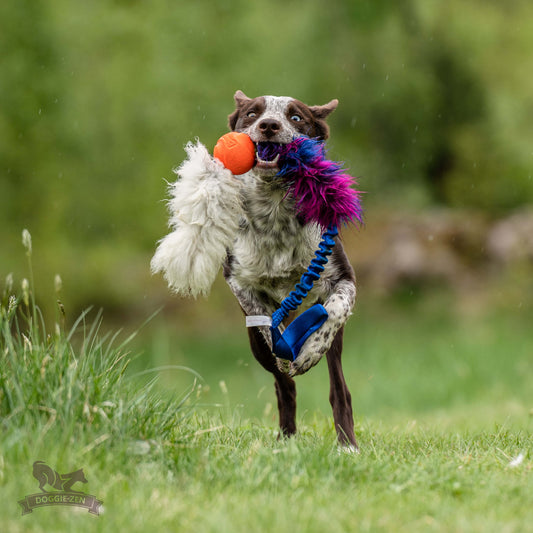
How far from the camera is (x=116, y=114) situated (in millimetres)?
13109

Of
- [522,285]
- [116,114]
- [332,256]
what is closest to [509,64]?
[522,285]

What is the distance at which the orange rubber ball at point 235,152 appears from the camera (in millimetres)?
3768

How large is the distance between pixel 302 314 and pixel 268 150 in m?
0.89

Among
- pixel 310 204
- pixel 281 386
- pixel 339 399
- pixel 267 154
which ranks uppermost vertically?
pixel 267 154

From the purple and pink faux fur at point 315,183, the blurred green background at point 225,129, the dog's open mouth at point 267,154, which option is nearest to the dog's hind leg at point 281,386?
the purple and pink faux fur at point 315,183

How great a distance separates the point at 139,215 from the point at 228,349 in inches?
114

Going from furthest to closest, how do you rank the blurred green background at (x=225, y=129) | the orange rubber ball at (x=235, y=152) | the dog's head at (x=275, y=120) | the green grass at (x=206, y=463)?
the blurred green background at (x=225, y=129) < the dog's head at (x=275, y=120) < the orange rubber ball at (x=235, y=152) < the green grass at (x=206, y=463)

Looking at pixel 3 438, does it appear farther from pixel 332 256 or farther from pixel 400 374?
pixel 400 374

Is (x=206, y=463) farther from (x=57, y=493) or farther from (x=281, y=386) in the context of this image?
(x=281, y=386)

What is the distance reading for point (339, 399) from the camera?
13.4 feet

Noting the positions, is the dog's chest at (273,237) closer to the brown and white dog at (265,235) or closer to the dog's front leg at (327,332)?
the brown and white dog at (265,235)

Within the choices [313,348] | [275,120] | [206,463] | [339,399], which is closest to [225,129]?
[275,120]

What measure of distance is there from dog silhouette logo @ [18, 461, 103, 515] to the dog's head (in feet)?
6.12

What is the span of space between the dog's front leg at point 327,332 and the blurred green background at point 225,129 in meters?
6.94
